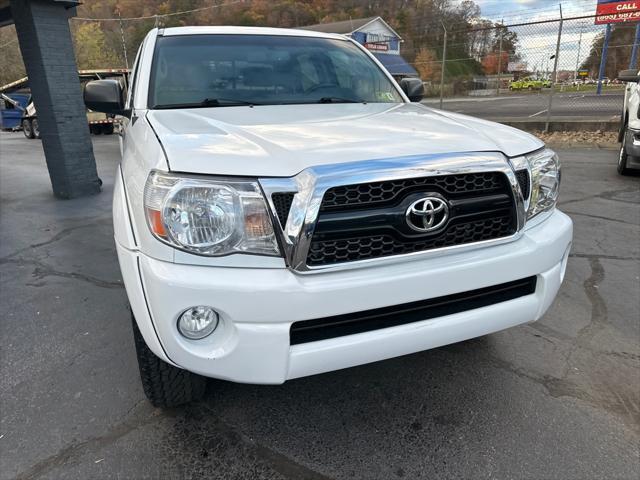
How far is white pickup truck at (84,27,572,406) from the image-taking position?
161cm

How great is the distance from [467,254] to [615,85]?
1654 centimetres

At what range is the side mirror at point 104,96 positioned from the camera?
3.06m

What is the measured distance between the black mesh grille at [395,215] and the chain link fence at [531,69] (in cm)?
1060

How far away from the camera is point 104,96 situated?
307 centimetres

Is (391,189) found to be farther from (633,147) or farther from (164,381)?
(633,147)

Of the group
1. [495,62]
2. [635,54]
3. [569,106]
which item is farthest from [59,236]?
[635,54]

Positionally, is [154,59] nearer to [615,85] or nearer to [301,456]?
[301,456]

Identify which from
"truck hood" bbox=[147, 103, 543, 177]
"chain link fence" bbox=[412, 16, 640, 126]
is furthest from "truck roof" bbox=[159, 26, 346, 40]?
"chain link fence" bbox=[412, 16, 640, 126]

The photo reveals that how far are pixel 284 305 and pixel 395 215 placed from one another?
498 millimetres

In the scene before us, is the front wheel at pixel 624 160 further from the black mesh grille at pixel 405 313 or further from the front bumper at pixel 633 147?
the black mesh grille at pixel 405 313

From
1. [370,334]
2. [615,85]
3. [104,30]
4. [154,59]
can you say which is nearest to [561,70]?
[615,85]

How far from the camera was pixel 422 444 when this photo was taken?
6.64 feet

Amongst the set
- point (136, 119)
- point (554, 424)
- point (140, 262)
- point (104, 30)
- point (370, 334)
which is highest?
point (104, 30)

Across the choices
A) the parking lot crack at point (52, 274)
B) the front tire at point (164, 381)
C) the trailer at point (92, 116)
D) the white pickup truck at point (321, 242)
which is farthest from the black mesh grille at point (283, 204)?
the trailer at point (92, 116)
